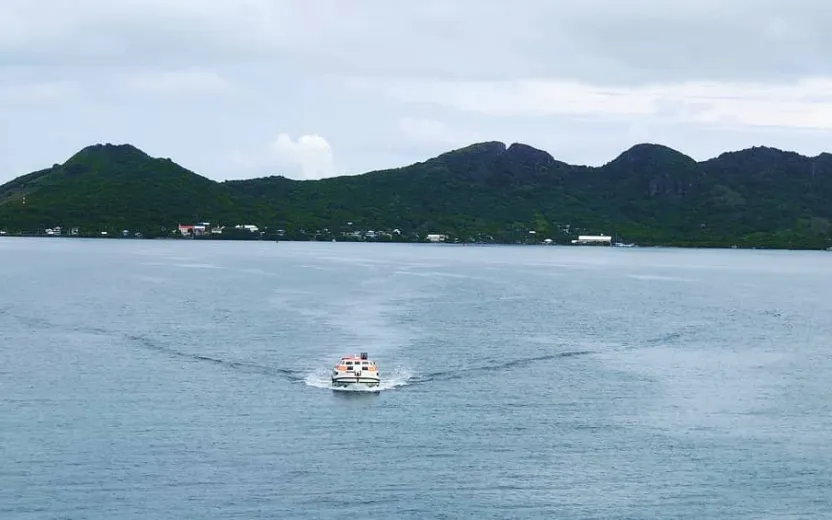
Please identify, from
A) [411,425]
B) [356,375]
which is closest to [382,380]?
[356,375]

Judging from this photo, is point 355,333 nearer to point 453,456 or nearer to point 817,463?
point 453,456

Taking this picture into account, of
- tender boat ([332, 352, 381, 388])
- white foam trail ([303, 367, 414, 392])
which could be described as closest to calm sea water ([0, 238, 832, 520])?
white foam trail ([303, 367, 414, 392])

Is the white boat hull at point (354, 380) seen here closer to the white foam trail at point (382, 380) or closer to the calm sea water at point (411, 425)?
the white foam trail at point (382, 380)

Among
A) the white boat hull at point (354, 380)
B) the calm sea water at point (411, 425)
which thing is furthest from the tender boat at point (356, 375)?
the calm sea water at point (411, 425)

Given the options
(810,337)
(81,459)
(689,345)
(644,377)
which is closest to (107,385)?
(81,459)

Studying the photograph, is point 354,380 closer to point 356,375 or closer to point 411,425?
point 356,375

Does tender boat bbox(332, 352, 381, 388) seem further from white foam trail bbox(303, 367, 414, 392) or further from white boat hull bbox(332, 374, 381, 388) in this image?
white foam trail bbox(303, 367, 414, 392)
